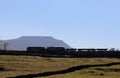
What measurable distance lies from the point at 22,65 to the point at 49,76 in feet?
48.7

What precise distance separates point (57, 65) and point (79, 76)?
51.0 feet

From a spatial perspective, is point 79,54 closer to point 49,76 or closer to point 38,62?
point 38,62

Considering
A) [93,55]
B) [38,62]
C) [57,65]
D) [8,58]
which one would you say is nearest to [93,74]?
[57,65]

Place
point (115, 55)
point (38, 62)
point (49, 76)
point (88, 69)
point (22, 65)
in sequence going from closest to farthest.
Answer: point (49, 76) → point (88, 69) → point (22, 65) → point (38, 62) → point (115, 55)

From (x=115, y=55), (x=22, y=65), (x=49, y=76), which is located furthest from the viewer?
(x=115, y=55)

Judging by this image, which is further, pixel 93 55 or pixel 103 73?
pixel 93 55

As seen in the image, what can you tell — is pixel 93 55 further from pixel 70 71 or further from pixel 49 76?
pixel 49 76

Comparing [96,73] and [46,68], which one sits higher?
[46,68]

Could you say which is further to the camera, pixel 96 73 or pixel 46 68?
pixel 46 68

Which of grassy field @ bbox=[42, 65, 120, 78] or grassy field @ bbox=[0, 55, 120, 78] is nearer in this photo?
grassy field @ bbox=[42, 65, 120, 78]

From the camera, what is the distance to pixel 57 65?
61562 millimetres

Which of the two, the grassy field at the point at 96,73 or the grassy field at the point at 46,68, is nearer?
the grassy field at the point at 96,73

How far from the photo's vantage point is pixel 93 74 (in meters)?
49.4

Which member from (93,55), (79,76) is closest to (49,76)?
(79,76)
